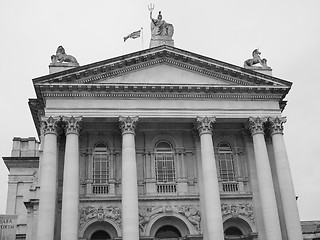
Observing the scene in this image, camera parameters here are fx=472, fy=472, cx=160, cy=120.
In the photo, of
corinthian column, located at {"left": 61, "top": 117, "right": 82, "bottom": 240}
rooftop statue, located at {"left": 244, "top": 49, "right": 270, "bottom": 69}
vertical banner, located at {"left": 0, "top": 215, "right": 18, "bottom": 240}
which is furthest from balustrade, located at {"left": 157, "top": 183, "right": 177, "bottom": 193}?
rooftop statue, located at {"left": 244, "top": 49, "right": 270, "bottom": 69}

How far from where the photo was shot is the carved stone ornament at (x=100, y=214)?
27.7 m

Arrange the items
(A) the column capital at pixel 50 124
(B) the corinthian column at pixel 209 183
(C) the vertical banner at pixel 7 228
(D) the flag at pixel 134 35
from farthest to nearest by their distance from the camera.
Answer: (D) the flag at pixel 134 35
(A) the column capital at pixel 50 124
(C) the vertical banner at pixel 7 228
(B) the corinthian column at pixel 209 183

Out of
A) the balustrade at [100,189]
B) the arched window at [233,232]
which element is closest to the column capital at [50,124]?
the balustrade at [100,189]

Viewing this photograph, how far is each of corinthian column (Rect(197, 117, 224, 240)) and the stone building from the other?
0.20 ft

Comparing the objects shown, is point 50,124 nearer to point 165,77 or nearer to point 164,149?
point 164,149

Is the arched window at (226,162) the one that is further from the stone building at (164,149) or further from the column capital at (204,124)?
the column capital at (204,124)

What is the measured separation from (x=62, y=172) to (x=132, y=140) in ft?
15.6

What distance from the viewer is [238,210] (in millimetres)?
29031

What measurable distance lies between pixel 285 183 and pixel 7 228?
16631mm

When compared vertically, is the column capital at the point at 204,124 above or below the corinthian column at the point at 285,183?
above

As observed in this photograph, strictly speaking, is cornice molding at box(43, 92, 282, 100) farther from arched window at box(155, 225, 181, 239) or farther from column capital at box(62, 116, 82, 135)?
arched window at box(155, 225, 181, 239)

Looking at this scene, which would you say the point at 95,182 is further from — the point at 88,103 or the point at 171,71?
the point at 171,71

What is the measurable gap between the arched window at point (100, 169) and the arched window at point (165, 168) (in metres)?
3.17

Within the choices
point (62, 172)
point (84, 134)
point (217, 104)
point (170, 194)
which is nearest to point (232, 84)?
point (217, 104)
